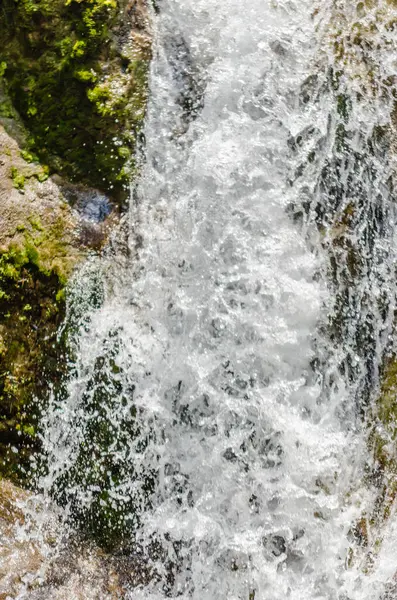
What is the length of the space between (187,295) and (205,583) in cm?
181

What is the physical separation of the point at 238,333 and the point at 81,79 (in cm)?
197

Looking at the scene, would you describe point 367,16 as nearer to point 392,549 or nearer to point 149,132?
point 149,132

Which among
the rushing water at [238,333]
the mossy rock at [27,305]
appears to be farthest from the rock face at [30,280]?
the rushing water at [238,333]

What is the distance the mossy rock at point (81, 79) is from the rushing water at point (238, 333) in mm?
165

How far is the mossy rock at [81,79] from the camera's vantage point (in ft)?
12.9

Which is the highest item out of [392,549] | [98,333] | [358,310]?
[358,310]

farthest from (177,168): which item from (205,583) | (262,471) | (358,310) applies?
(205,583)

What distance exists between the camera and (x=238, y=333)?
384cm

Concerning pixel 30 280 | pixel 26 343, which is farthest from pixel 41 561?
pixel 30 280

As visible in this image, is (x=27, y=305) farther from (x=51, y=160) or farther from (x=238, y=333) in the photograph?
(x=238, y=333)

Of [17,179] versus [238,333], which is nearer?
[238,333]

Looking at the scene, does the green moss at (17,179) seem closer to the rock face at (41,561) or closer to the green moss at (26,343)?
the green moss at (26,343)

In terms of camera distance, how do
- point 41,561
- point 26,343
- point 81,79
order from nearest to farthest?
point 41,561 < point 26,343 < point 81,79

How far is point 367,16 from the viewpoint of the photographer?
4180mm
